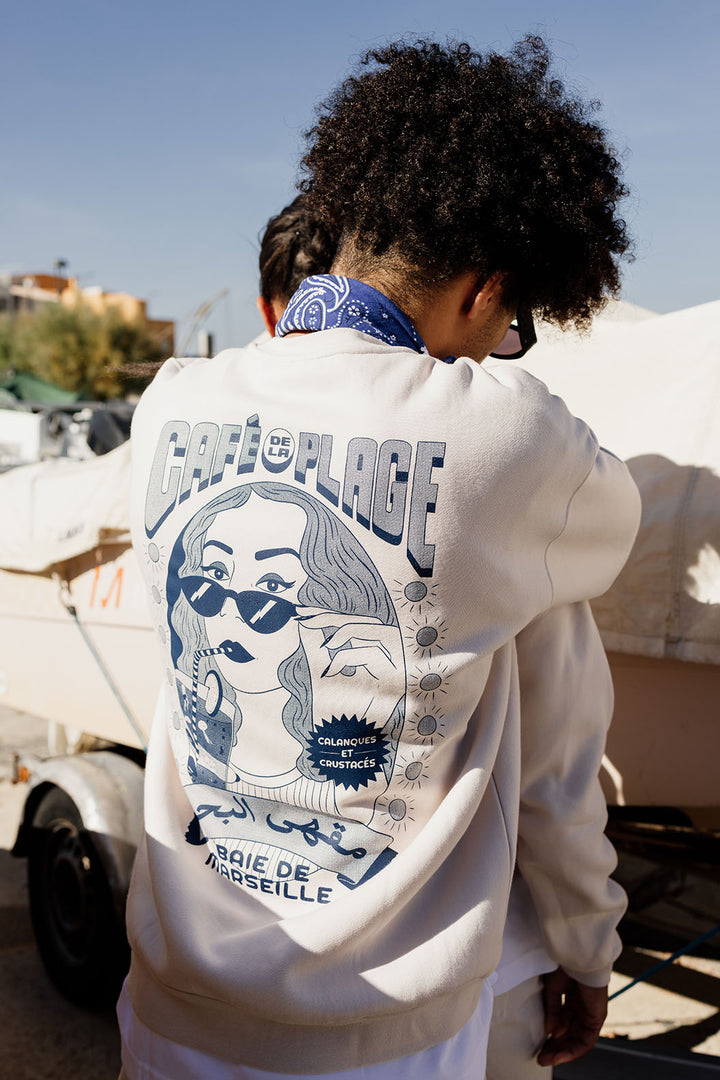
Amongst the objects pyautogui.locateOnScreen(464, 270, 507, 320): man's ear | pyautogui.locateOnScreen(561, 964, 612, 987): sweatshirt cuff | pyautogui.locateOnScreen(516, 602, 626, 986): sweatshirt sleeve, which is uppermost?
pyautogui.locateOnScreen(464, 270, 507, 320): man's ear

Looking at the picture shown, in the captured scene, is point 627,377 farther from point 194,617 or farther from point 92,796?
point 92,796

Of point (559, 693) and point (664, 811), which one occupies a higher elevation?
point (559, 693)

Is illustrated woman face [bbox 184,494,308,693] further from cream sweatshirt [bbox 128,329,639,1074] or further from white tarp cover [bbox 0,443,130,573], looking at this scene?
white tarp cover [bbox 0,443,130,573]

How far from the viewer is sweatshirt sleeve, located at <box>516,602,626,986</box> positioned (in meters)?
1.37

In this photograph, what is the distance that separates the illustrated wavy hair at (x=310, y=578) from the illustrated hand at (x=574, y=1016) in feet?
2.18

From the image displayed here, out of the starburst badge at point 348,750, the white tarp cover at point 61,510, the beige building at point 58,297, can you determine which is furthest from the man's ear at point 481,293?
the beige building at point 58,297

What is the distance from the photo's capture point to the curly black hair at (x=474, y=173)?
4.37 ft

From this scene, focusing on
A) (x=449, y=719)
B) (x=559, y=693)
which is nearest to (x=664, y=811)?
(x=559, y=693)

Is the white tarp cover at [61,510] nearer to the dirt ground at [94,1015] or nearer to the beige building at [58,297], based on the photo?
the dirt ground at [94,1015]

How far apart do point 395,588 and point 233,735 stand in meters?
0.33

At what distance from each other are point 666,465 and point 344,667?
1.31 metres

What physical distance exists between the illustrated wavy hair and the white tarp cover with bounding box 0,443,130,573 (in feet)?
5.51

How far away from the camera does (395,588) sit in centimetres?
115

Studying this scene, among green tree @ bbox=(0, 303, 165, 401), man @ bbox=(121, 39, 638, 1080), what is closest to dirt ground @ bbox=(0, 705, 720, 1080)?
man @ bbox=(121, 39, 638, 1080)
